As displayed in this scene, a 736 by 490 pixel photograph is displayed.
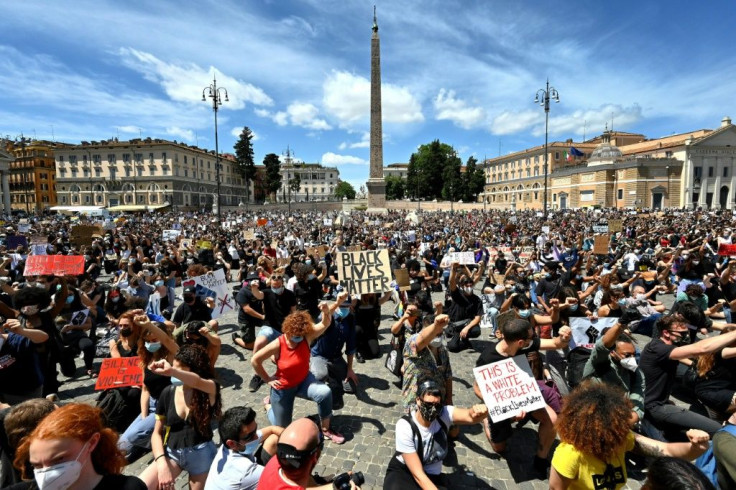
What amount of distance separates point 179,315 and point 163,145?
76859 mm

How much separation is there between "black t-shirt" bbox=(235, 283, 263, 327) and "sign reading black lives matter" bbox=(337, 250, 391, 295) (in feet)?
5.52

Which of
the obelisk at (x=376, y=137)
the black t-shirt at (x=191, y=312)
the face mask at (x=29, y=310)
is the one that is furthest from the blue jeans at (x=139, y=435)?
the obelisk at (x=376, y=137)

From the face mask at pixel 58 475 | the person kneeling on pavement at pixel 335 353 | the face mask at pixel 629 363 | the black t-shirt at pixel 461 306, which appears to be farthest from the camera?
the black t-shirt at pixel 461 306

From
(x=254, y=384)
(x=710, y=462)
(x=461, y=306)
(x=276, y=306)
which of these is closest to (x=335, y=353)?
(x=276, y=306)

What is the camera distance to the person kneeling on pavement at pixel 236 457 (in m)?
2.52

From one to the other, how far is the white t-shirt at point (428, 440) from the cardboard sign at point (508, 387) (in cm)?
57

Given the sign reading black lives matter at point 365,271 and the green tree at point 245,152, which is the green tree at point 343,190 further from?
the sign reading black lives matter at point 365,271

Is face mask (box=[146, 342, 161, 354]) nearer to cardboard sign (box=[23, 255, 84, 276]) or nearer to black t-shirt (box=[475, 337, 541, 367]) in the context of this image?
black t-shirt (box=[475, 337, 541, 367])

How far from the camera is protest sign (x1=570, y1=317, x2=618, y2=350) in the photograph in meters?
4.42

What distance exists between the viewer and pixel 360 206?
7112 centimetres

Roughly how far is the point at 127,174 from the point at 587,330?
85.3 metres

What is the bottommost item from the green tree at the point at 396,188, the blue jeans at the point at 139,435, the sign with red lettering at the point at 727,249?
the blue jeans at the point at 139,435

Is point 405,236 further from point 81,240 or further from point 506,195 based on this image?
point 506,195

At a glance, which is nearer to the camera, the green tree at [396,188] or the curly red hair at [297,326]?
the curly red hair at [297,326]
